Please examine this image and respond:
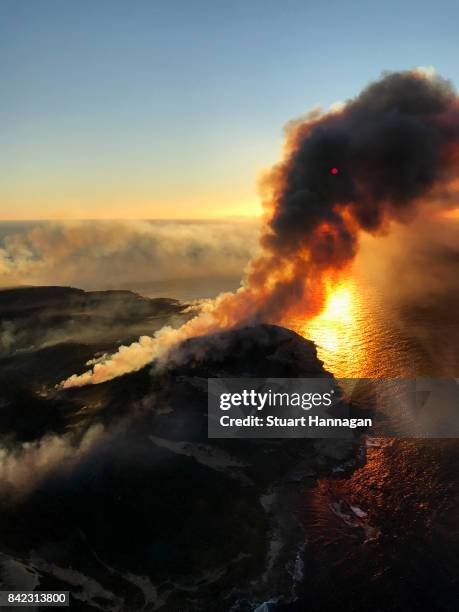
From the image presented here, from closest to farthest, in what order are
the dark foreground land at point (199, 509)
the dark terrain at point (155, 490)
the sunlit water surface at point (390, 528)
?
1. the dark foreground land at point (199, 509)
2. the sunlit water surface at point (390, 528)
3. the dark terrain at point (155, 490)

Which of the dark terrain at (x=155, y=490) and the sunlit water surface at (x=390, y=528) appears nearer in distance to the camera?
the sunlit water surface at (x=390, y=528)

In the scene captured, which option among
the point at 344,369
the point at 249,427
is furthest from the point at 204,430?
the point at 344,369

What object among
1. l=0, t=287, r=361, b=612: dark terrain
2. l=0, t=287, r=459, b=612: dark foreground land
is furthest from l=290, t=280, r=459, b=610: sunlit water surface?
l=0, t=287, r=361, b=612: dark terrain

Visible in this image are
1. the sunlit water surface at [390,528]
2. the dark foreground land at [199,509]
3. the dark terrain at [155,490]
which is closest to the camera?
the dark foreground land at [199,509]

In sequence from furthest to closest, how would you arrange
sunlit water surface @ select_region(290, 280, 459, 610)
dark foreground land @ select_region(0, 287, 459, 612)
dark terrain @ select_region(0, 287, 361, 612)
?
dark terrain @ select_region(0, 287, 361, 612)
sunlit water surface @ select_region(290, 280, 459, 610)
dark foreground land @ select_region(0, 287, 459, 612)

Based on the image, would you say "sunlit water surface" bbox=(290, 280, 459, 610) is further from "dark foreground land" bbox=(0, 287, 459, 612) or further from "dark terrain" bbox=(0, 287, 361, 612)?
"dark terrain" bbox=(0, 287, 361, 612)

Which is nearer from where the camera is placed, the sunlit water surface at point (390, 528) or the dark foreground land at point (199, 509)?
the dark foreground land at point (199, 509)

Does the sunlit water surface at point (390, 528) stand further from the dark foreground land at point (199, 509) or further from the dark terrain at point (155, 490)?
the dark terrain at point (155, 490)

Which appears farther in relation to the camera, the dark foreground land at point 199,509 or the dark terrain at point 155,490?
the dark terrain at point 155,490

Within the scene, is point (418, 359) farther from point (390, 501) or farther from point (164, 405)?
point (164, 405)

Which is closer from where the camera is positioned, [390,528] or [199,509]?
[390,528]

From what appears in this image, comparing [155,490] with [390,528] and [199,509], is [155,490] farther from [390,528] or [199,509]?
[390,528]

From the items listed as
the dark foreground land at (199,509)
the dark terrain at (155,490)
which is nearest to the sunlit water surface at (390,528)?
the dark foreground land at (199,509)

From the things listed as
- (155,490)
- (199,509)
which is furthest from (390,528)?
(155,490)
